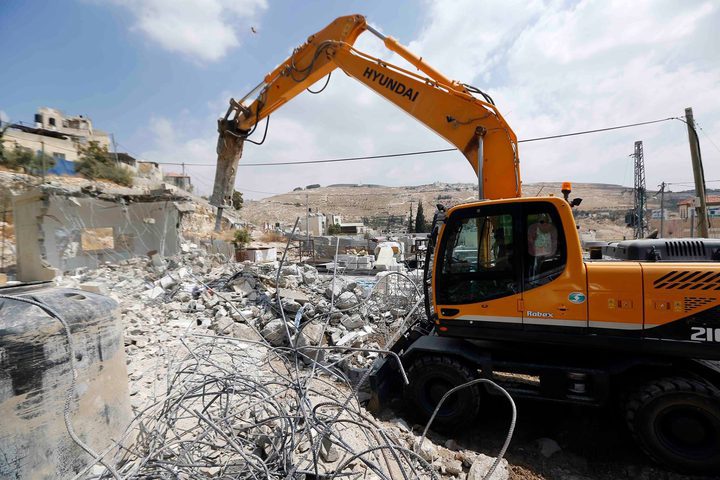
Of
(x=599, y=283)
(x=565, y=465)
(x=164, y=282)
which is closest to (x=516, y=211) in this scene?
(x=599, y=283)

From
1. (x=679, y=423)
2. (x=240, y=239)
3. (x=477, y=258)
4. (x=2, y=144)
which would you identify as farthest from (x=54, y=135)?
(x=679, y=423)

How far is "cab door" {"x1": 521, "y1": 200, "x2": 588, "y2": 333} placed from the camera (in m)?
3.36

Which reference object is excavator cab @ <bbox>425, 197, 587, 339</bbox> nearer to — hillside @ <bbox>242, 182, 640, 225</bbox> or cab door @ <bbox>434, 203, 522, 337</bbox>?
cab door @ <bbox>434, 203, 522, 337</bbox>

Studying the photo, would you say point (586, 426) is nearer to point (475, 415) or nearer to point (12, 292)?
point (475, 415)

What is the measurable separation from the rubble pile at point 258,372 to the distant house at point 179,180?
2676 cm

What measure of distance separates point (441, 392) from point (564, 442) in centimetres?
138

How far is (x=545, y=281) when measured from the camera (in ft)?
11.3

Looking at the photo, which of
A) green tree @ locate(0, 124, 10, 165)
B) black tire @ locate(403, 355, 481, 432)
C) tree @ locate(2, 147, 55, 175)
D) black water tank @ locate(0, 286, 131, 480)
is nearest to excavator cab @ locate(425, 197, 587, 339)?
black tire @ locate(403, 355, 481, 432)

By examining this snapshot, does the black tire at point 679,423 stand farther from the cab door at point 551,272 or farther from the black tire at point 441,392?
the black tire at point 441,392

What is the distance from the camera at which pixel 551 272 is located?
3438 millimetres

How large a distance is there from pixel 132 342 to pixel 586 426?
6191 millimetres

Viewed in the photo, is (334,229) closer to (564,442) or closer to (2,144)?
(2,144)

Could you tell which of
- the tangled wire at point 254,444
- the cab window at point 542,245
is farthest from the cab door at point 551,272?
the tangled wire at point 254,444

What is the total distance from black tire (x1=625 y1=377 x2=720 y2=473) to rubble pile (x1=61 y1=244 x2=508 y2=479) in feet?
4.81
